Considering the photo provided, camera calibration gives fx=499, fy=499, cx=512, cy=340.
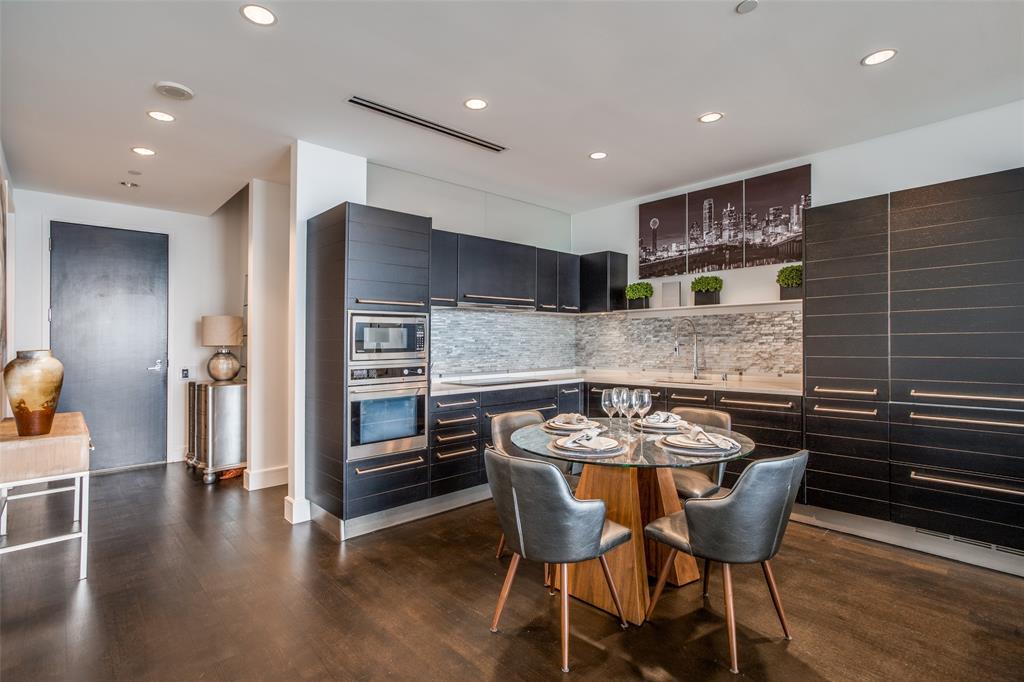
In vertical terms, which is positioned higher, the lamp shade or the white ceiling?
the white ceiling

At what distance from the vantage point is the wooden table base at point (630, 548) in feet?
7.64

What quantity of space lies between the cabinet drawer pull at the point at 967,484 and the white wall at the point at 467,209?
12.3 ft

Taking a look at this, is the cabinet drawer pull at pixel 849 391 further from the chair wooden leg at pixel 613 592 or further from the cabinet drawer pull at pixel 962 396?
the chair wooden leg at pixel 613 592

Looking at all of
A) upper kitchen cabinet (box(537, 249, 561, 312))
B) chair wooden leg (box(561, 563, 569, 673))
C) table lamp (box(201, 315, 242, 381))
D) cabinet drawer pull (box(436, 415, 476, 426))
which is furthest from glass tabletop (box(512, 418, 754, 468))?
table lamp (box(201, 315, 242, 381))

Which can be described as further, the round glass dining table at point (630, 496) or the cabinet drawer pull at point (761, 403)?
the cabinet drawer pull at point (761, 403)

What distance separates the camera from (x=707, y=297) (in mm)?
4445

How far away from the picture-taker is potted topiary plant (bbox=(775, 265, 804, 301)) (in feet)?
12.5

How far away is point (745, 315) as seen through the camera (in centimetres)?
440

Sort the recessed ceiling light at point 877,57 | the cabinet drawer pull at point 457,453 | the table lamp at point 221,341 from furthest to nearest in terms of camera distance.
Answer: the table lamp at point 221,341, the cabinet drawer pull at point 457,453, the recessed ceiling light at point 877,57

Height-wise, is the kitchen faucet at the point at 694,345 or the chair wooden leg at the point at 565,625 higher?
the kitchen faucet at the point at 694,345

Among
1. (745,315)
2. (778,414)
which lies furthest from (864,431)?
(745,315)

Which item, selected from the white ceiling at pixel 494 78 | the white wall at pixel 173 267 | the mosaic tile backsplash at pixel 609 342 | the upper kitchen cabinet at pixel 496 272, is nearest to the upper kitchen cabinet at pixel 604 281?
the mosaic tile backsplash at pixel 609 342

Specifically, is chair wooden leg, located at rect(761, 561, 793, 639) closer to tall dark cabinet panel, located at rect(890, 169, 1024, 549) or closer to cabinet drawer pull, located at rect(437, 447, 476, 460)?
tall dark cabinet panel, located at rect(890, 169, 1024, 549)

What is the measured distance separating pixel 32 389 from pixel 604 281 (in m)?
4.36
